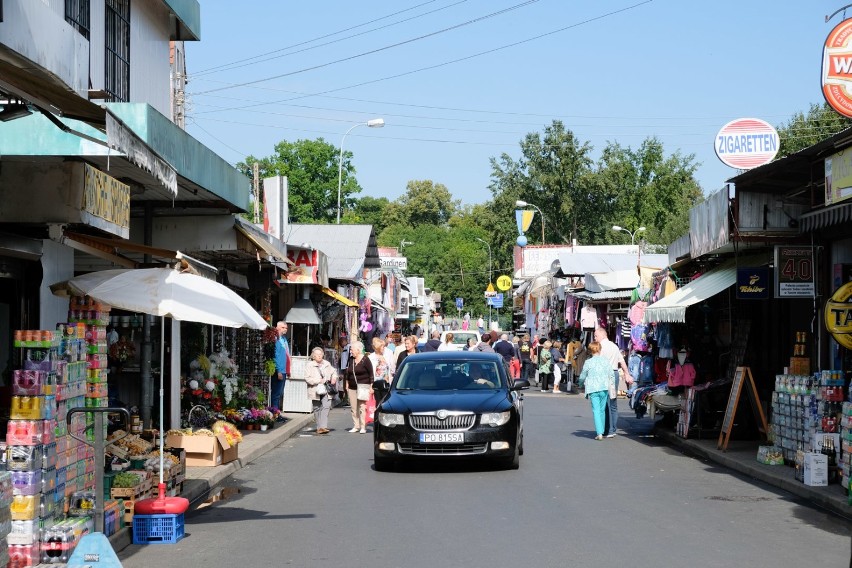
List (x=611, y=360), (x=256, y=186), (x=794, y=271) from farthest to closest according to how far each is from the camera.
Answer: (x=256, y=186) → (x=611, y=360) → (x=794, y=271)

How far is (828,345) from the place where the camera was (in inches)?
597

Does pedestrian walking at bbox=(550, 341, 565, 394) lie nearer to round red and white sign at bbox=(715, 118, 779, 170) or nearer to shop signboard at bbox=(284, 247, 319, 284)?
shop signboard at bbox=(284, 247, 319, 284)

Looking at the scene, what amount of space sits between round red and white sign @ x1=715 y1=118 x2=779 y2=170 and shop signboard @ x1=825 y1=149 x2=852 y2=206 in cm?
625

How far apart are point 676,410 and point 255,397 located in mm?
7963

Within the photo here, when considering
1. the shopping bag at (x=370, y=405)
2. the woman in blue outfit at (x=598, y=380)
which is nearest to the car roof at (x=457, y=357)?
the woman in blue outfit at (x=598, y=380)

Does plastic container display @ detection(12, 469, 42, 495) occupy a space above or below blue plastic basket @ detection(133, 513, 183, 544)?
above

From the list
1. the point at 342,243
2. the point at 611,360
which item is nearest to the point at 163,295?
the point at 611,360

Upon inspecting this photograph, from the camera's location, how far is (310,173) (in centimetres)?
8650

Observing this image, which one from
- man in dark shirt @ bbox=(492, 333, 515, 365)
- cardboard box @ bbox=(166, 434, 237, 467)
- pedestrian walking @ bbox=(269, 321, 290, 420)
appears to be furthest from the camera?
man in dark shirt @ bbox=(492, 333, 515, 365)

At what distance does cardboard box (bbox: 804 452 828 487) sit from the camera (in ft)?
39.0

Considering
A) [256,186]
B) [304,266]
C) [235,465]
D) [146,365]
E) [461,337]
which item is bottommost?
[235,465]

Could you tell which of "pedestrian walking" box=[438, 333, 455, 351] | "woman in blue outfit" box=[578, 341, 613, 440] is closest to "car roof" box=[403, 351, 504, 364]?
"woman in blue outfit" box=[578, 341, 613, 440]

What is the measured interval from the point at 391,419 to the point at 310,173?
242 ft

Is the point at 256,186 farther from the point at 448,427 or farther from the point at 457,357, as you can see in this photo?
the point at 448,427
